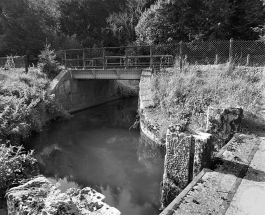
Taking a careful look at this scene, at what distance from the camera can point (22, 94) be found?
10.3 metres

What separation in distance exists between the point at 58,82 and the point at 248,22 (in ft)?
43.9

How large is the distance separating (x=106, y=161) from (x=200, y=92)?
4.31 meters

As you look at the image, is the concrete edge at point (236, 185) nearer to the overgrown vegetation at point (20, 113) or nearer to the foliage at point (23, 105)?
the overgrown vegetation at point (20, 113)

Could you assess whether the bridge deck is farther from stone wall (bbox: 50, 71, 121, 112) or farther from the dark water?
the dark water

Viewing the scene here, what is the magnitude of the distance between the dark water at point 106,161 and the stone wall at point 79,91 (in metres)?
2.00

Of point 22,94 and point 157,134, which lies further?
point 22,94

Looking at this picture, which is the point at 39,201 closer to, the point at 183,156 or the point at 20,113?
the point at 183,156

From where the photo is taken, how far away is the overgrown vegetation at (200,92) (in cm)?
781

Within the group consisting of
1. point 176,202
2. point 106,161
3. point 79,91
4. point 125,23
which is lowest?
point 106,161

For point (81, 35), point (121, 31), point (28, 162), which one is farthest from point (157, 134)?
point (81, 35)

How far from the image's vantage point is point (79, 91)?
1497 centimetres

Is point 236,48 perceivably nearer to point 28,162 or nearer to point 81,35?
point 28,162

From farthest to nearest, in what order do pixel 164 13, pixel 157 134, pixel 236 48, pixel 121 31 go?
pixel 121 31 → pixel 164 13 → pixel 236 48 → pixel 157 134

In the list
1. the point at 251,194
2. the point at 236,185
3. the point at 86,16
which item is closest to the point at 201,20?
the point at 86,16
